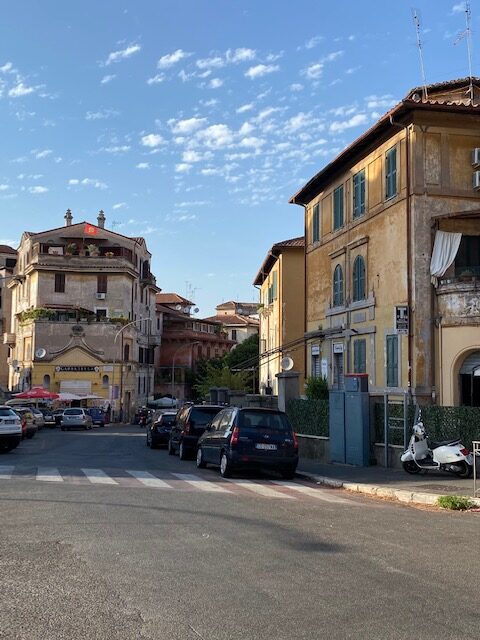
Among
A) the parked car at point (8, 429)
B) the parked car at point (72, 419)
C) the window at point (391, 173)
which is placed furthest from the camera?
the parked car at point (72, 419)

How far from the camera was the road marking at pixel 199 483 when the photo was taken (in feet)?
44.8

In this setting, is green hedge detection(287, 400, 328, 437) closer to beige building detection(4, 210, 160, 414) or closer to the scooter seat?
the scooter seat

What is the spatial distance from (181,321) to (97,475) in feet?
251

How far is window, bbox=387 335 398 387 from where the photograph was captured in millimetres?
23391

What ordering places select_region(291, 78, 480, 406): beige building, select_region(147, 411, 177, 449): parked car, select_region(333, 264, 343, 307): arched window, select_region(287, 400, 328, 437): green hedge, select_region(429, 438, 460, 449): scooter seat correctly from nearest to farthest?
select_region(429, 438, 460, 449): scooter seat < select_region(287, 400, 328, 437): green hedge < select_region(291, 78, 480, 406): beige building < select_region(147, 411, 177, 449): parked car < select_region(333, 264, 343, 307): arched window

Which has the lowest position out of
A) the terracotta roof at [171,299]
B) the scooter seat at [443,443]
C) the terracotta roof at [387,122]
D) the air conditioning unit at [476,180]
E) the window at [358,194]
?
the scooter seat at [443,443]

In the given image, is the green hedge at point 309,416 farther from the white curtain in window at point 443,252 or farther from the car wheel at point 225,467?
the white curtain in window at point 443,252

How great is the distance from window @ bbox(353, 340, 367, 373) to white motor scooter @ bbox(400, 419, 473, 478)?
10.2 meters

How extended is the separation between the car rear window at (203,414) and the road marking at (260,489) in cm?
537

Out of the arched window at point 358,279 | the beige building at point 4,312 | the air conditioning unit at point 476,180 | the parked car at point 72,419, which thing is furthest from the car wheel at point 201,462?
the beige building at point 4,312

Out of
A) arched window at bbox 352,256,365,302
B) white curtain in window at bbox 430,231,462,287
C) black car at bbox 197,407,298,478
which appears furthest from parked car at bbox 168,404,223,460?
arched window at bbox 352,256,365,302

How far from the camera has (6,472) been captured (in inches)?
632

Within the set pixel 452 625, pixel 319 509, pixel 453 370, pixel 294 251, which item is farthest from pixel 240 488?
pixel 294 251

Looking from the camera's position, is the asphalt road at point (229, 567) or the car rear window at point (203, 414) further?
the car rear window at point (203, 414)
